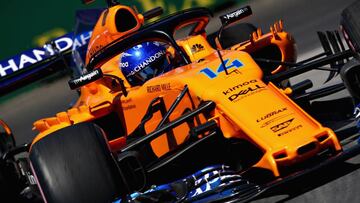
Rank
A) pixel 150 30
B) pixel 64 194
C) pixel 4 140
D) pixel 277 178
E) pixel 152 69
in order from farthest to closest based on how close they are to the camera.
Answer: pixel 4 140
pixel 152 69
pixel 150 30
pixel 64 194
pixel 277 178

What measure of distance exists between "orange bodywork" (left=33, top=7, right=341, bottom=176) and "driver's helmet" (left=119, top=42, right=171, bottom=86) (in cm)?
10

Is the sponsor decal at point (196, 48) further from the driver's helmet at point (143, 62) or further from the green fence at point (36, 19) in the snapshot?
the green fence at point (36, 19)

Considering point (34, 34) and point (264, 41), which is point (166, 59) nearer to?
point (264, 41)

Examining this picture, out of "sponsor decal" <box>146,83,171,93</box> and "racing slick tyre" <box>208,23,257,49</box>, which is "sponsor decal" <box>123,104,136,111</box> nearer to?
"sponsor decal" <box>146,83,171,93</box>

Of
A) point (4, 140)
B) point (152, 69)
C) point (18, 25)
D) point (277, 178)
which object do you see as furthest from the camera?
point (18, 25)

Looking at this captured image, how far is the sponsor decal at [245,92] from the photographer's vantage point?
482 centimetres

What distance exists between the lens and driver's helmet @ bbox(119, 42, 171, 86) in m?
6.31

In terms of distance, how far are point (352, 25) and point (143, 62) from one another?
185 centimetres

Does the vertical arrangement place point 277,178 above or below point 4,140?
below

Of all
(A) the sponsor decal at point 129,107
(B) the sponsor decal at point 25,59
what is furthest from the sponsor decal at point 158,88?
(B) the sponsor decal at point 25,59

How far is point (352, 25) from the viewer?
210 inches

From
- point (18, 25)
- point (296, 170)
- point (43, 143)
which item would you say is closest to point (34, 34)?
point (18, 25)

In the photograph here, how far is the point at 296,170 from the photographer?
14.3 feet

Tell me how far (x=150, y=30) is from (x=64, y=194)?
6.00 ft
